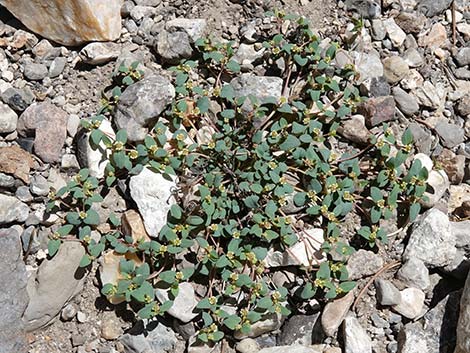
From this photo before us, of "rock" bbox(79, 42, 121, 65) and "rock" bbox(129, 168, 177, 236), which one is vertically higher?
"rock" bbox(79, 42, 121, 65)

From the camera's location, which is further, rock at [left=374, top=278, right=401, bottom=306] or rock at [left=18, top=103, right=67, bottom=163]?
rock at [left=18, top=103, right=67, bottom=163]

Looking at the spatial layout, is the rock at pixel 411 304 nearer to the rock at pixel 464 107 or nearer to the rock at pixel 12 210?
the rock at pixel 464 107

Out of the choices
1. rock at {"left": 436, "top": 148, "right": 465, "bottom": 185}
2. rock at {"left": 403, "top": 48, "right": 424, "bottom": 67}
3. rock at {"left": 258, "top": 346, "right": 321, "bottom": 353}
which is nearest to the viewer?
rock at {"left": 258, "top": 346, "right": 321, "bottom": 353}

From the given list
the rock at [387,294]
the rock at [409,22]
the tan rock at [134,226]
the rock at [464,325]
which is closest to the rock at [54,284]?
the tan rock at [134,226]

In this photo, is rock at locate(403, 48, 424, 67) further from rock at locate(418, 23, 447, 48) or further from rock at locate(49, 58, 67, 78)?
rock at locate(49, 58, 67, 78)

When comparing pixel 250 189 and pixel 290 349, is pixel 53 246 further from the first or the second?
pixel 290 349

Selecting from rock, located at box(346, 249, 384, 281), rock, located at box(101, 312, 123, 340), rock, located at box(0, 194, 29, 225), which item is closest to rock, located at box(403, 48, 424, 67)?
rock, located at box(346, 249, 384, 281)

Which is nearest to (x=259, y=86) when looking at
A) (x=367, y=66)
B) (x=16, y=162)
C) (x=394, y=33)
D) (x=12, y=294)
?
(x=367, y=66)
